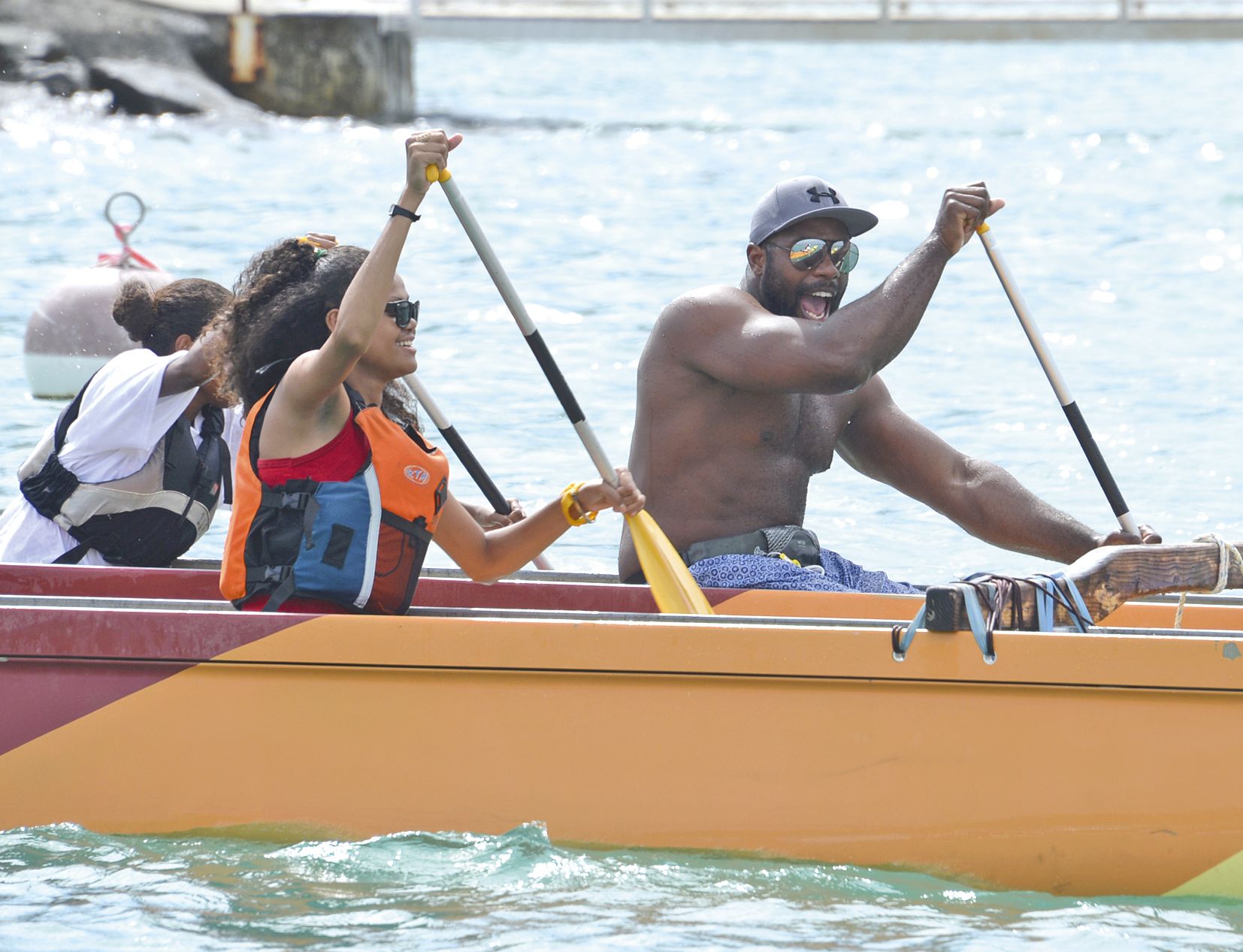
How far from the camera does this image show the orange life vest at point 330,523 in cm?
358

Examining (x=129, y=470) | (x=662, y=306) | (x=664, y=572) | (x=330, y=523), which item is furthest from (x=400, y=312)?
(x=662, y=306)

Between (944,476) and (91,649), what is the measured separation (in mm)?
2407

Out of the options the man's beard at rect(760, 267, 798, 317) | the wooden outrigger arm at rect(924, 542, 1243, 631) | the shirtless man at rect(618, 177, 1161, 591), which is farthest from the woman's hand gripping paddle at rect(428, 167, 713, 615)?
the wooden outrigger arm at rect(924, 542, 1243, 631)

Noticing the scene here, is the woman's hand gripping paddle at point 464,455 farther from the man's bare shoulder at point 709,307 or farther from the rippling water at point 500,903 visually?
the rippling water at point 500,903

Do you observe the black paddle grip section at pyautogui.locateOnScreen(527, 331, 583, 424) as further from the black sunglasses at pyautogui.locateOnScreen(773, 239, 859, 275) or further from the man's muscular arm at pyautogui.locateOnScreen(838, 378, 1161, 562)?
the man's muscular arm at pyautogui.locateOnScreen(838, 378, 1161, 562)

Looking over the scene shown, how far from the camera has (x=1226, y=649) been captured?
3.36 metres

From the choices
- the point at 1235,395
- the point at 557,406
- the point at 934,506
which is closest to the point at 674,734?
the point at 934,506

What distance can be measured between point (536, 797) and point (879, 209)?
14.6m

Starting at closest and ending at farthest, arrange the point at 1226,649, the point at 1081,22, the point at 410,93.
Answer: the point at 1226,649 < the point at 1081,22 < the point at 410,93

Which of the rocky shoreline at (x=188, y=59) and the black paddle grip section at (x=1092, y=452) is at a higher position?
the rocky shoreline at (x=188, y=59)

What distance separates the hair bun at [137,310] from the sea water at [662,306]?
155 centimetres

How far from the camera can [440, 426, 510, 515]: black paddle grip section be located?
519 cm

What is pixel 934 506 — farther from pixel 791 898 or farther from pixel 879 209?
pixel 879 209

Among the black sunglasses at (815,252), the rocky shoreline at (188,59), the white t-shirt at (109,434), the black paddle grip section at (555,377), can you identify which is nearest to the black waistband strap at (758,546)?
the black paddle grip section at (555,377)
